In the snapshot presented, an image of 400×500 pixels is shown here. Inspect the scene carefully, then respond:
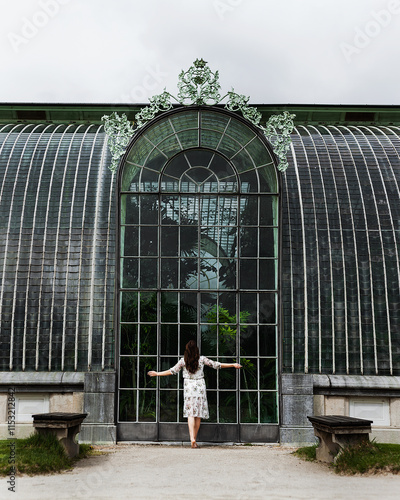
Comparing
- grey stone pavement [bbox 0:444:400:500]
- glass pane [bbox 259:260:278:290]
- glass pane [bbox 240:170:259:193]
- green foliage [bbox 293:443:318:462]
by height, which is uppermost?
glass pane [bbox 240:170:259:193]

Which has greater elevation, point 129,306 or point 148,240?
point 148,240

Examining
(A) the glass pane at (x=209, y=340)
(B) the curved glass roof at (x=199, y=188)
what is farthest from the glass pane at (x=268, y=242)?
(A) the glass pane at (x=209, y=340)

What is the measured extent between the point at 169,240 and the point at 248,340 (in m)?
2.86

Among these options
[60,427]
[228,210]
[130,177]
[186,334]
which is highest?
[130,177]

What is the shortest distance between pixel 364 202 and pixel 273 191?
2.32m

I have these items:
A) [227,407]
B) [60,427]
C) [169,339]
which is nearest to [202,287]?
[169,339]

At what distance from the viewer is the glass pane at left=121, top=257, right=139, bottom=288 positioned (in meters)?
14.2

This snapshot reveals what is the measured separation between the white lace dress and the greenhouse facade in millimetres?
1015

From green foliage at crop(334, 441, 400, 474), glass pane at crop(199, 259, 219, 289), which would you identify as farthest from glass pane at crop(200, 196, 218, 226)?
green foliage at crop(334, 441, 400, 474)

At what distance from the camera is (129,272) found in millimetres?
14281

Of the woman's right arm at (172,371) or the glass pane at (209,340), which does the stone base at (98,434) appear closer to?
the woman's right arm at (172,371)

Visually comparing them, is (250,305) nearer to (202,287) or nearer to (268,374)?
(202,287)

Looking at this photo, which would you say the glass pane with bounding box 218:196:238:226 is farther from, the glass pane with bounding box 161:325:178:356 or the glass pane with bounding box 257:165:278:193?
the glass pane with bounding box 161:325:178:356

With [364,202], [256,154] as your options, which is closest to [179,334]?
[256,154]
